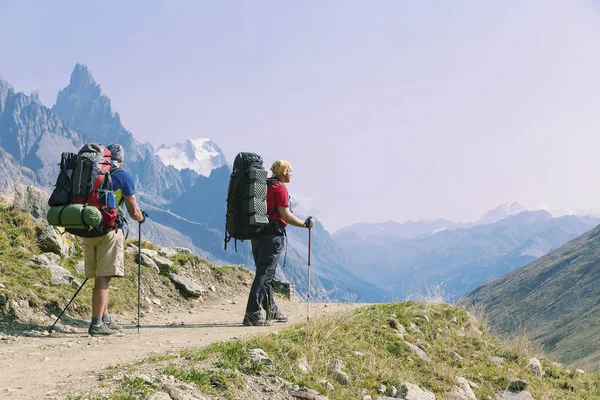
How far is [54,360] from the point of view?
300 inches

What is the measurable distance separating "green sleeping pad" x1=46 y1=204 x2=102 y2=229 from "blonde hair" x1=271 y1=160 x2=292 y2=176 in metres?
4.05

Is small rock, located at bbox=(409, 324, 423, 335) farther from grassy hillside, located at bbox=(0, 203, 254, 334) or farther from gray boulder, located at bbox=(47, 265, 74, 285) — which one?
gray boulder, located at bbox=(47, 265, 74, 285)

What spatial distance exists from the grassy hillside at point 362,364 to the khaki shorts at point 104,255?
2509 millimetres

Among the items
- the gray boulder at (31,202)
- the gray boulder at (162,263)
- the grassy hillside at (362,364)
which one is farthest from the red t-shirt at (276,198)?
the gray boulder at (31,202)

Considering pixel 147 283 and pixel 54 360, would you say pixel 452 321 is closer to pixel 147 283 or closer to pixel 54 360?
pixel 147 283

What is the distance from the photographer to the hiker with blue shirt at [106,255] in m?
9.55

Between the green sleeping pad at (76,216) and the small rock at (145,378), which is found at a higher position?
the green sleeping pad at (76,216)

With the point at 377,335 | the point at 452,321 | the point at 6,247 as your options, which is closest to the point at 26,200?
the point at 6,247

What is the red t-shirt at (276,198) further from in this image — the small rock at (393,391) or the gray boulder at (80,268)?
the gray boulder at (80,268)

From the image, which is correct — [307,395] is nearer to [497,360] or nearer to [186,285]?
[497,360]

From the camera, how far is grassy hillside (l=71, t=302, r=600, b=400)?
22.4 ft

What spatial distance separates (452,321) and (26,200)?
12.5 m

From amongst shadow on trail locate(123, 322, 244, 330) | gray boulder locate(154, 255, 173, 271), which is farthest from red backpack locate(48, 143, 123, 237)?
gray boulder locate(154, 255, 173, 271)

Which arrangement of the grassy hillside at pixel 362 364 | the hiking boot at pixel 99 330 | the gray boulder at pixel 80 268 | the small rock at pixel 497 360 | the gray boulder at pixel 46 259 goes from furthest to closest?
1. the gray boulder at pixel 80 268
2. the small rock at pixel 497 360
3. the gray boulder at pixel 46 259
4. the hiking boot at pixel 99 330
5. the grassy hillside at pixel 362 364
